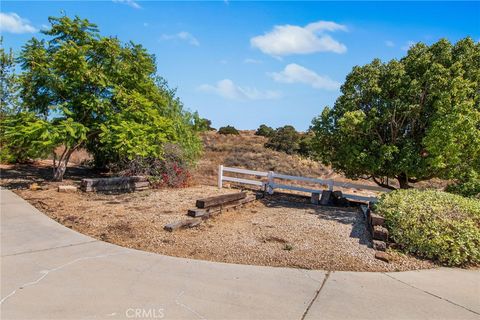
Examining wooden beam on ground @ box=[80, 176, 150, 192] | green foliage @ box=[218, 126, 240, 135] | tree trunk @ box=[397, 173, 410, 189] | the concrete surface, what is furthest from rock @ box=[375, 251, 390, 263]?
green foliage @ box=[218, 126, 240, 135]

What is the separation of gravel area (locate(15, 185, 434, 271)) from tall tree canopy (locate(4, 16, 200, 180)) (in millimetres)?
1846

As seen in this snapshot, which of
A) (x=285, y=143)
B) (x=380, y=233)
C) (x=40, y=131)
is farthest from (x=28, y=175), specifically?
(x=285, y=143)

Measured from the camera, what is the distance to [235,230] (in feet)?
22.6

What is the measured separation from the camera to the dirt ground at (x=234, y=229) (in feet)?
17.6

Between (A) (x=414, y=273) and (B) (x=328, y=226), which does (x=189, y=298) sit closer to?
(A) (x=414, y=273)

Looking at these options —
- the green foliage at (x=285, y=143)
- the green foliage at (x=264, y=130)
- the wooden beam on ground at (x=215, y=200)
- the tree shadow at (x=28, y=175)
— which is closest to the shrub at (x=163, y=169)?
the tree shadow at (x=28, y=175)

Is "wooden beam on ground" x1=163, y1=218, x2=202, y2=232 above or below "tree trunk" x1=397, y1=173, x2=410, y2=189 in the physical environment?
below

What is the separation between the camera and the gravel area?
5.36m

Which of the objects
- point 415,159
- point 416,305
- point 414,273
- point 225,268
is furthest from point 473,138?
point 225,268

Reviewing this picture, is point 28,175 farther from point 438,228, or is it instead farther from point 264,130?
point 264,130

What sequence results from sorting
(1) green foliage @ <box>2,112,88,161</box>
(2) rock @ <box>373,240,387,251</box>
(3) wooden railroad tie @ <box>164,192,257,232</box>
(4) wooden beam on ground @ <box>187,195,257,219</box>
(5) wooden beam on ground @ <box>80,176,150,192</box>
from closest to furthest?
(2) rock @ <box>373,240,387,251</box>
(3) wooden railroad tie @ <box>164,192,257,232</box>
(4) wooden beam on ground @ <box>187,195,257,219</box>
(1) green foliage @ <box>2,112,88,161</box>
(5) wooden beam on ground @ <box>80,176,150,192</box>

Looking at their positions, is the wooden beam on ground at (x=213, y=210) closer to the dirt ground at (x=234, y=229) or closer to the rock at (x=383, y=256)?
the dirt ground at (x=234, y=229)

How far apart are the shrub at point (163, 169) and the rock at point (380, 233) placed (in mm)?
7828

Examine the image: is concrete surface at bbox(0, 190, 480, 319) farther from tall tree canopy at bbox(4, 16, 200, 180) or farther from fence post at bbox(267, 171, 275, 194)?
fence post at bbox(267, 171, 275, 194)
